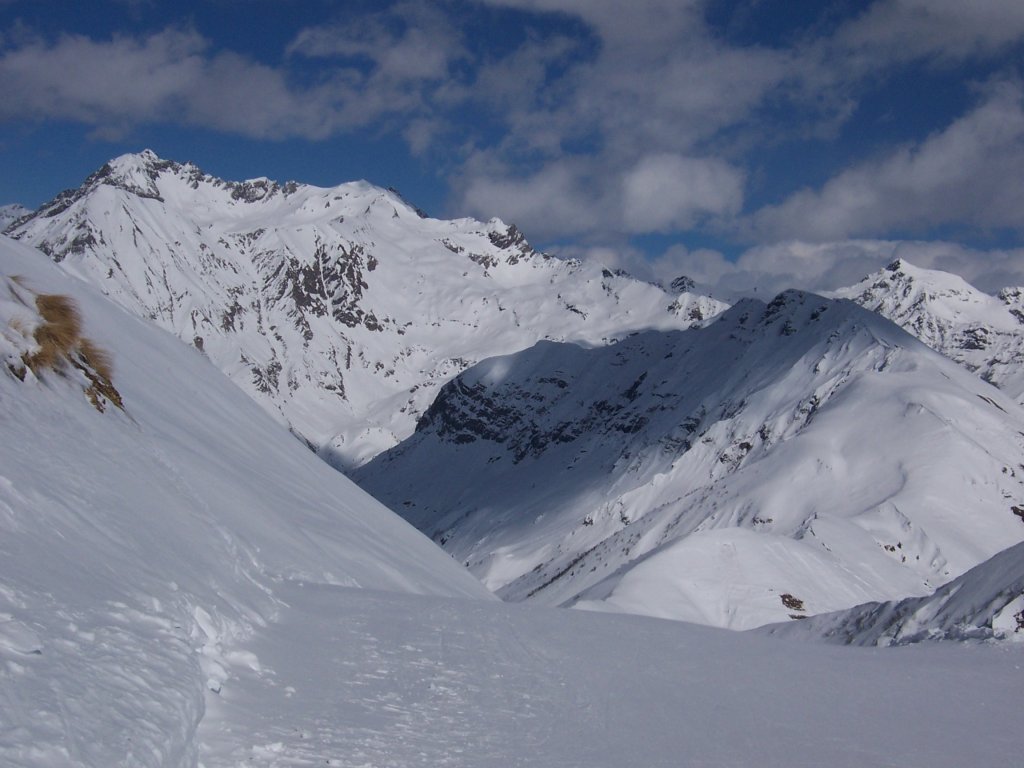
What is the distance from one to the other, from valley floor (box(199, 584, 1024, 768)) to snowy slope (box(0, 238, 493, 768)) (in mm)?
428

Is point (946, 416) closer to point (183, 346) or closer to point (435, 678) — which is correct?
point (183, 346)

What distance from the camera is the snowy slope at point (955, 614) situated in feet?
56.7

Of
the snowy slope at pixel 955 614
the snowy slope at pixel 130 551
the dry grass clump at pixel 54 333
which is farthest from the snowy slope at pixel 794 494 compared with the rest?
the dry grass clump at pixel 54 333

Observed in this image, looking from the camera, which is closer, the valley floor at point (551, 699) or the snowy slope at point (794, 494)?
the valley floor at point (551, 699)

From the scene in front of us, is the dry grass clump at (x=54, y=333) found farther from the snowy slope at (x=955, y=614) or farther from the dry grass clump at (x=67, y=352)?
the snowy slope at (x=955, y=614)

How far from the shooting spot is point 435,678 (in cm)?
858

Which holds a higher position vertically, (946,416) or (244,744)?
(946,416)

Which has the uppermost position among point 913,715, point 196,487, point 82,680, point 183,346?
point 183,346

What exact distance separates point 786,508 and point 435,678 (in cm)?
11094

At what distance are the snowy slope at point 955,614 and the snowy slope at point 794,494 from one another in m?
32.1

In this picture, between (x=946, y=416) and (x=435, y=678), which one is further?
(x=946, y=416)

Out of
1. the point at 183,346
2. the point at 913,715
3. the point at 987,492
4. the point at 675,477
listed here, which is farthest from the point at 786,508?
the point at 913,715

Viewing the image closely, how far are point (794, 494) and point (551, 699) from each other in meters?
113

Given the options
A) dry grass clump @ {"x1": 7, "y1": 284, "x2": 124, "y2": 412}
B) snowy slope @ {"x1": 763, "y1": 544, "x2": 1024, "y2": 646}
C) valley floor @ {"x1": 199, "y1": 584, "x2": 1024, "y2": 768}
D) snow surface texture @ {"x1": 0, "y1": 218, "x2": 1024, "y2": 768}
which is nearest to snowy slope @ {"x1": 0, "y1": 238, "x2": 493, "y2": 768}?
snow surface texture @ {"x1": 0, "y1": 218, "x2": 1024, "y2": 768}
